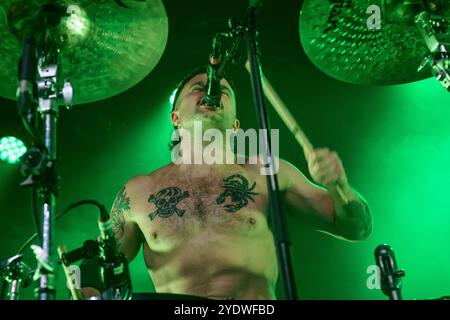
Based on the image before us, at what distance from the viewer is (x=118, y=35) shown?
1.85 meters

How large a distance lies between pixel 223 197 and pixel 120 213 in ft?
1.58

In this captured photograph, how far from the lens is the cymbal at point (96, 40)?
1.75 m

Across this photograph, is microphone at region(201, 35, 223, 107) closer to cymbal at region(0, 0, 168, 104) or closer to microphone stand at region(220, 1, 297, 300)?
microphone stand at region(220, 1, 297, 300)

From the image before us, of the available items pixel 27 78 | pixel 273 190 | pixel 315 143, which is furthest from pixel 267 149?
pixel 315 143

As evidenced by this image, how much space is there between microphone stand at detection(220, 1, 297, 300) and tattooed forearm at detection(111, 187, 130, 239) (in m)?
1.11

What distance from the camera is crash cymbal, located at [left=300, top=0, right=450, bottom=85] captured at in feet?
6.34

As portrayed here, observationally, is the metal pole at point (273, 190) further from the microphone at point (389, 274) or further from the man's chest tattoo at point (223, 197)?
the man's chest tattoo at point (223, 197)

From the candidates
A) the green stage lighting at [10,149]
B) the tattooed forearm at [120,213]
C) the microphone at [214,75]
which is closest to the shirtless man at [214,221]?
the tattooed forearm at [120,213]

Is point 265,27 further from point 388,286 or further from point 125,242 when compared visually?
point 388,286

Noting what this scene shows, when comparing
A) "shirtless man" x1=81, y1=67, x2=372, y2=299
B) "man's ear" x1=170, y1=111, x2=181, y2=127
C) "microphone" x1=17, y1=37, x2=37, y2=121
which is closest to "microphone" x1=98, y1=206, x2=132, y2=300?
"microphone" x1=17, y1=37, x2=37, y2=121

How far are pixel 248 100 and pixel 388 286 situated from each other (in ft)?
6.37

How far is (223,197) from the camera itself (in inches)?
92.4
